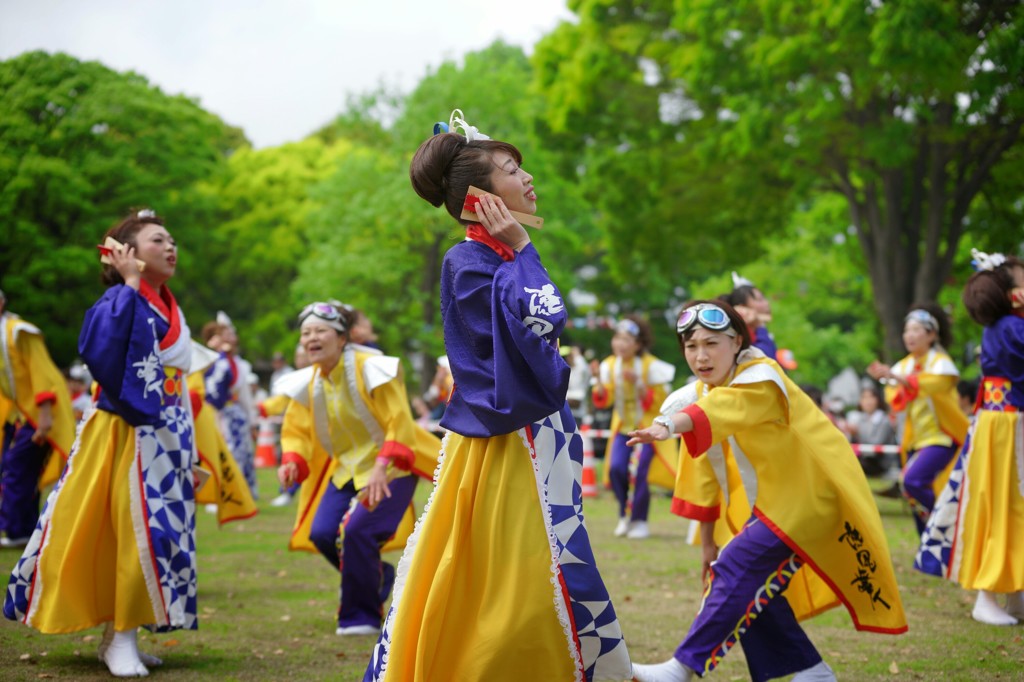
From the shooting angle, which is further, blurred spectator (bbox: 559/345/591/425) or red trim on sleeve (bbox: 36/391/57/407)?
blurred spectator (bbox: 559/345/591/425)

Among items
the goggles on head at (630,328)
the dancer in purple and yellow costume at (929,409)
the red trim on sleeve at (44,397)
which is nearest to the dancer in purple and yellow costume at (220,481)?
the red trim on sleeve at (44,397)

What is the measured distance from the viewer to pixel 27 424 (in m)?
9.71

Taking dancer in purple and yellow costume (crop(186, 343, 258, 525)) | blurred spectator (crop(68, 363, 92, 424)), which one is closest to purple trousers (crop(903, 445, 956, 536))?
dancer in purple and yellow costume (crop(186, 343, 258, 525))

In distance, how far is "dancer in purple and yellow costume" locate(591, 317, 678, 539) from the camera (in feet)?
36.5

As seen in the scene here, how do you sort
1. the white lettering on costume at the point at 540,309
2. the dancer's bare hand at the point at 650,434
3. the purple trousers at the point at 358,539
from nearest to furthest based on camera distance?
the white lettering on costume at the point at 540,309
the dancer's bare hand at the point at 650,434
the purple trousers at the point at 358,539

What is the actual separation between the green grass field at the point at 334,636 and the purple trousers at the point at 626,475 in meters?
1.56

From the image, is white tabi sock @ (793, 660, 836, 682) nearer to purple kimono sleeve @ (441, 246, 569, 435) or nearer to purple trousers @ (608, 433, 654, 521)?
purple kimono sleeve @ (441, 246, 569, 435)

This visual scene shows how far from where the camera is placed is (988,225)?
19.6m

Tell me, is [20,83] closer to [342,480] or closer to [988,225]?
[342,480]

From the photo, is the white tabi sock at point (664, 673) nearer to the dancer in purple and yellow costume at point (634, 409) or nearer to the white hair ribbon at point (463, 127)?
the white hair ribbon at point (463, 127)

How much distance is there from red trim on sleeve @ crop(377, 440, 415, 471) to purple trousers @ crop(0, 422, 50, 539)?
5073 millimetres

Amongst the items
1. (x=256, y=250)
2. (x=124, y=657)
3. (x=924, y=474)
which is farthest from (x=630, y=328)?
(x=256, y=250)

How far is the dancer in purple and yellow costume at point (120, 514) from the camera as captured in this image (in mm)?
5180

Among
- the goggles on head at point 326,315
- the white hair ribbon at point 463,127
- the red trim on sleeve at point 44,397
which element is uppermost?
the white hair ribbon at point 463,127
